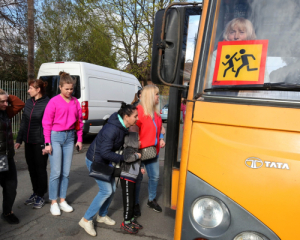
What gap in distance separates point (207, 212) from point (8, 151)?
8.67ft

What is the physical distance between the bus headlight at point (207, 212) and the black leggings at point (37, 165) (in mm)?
2920

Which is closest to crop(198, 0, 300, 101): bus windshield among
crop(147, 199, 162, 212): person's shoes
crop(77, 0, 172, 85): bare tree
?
crop(147, 199, 162, 212): person's shoes

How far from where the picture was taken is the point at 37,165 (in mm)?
4117

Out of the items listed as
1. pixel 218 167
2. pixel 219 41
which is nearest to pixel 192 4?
pixel 219 41

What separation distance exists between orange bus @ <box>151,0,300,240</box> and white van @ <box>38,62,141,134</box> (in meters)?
7.14

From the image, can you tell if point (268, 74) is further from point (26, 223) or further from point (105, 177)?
point (26, 223)

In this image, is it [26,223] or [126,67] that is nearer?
[26,223]

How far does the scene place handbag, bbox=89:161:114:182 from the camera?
3.19 m

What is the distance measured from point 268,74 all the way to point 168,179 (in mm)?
1470

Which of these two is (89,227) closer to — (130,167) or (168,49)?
(130,167)

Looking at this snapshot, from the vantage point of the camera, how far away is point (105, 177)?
10.5 feet

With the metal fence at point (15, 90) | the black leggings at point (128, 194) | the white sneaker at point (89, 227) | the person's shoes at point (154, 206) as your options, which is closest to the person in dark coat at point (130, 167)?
the black leggings at point (128, 194)

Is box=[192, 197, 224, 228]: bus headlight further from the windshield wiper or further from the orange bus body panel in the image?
the windshield wiper

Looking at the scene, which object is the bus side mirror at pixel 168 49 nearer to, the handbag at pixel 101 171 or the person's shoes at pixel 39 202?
the handbag at pixel 101 171
